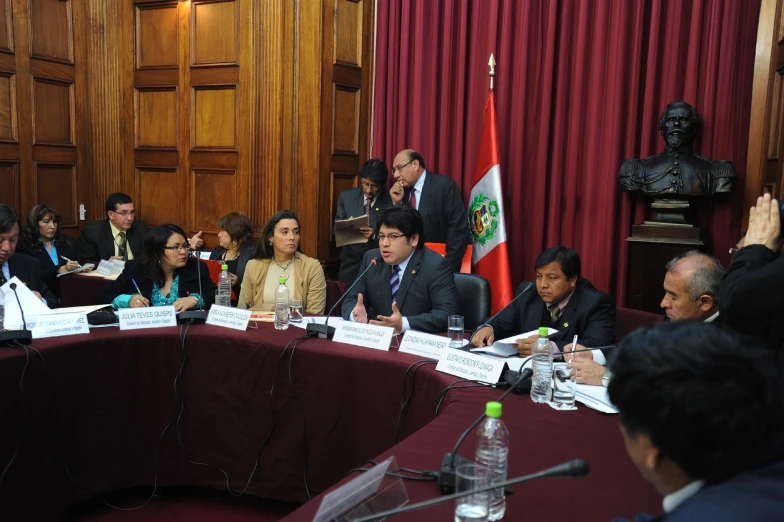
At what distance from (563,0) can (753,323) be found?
348 centimetres

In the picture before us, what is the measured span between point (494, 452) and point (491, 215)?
318 cm

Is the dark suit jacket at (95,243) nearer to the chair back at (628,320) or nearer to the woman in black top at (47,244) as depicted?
the woman in black top at (47,244)

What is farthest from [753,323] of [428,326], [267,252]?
[267,252]

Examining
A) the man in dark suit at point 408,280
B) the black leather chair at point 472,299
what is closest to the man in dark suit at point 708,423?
the man in dark suit at point 408,280

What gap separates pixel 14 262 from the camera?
345 cm

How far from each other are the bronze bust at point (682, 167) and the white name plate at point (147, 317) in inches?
105

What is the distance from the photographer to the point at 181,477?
9.38 feet

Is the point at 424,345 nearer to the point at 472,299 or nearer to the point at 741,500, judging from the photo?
the point at 472,299

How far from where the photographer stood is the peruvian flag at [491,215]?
453 cm

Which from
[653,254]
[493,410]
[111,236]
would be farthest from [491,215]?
[493,410]

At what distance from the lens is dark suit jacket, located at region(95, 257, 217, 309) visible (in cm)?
333

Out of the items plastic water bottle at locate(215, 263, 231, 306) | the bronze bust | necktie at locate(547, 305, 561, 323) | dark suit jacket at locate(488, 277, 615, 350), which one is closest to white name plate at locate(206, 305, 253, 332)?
plastic water bottle at locate(215, 263, 231, 306)

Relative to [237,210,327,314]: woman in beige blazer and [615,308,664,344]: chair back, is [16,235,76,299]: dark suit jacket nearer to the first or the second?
[237,210,327,314]: woman in beige blazer

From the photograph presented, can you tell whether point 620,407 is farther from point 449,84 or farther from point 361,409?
point 449,84
